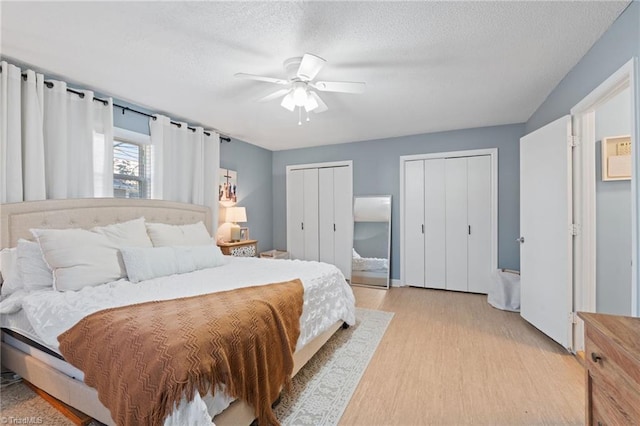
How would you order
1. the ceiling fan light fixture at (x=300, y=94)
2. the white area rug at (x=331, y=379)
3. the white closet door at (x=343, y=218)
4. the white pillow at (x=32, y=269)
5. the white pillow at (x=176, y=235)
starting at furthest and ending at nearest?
the white closet door at (x=343, y=218) < the white pillow at (x=176, y=235) < the ceiling fan light fixture at (x=300, y=94) < the white pillow at (x=32, y=269) < the white area rug at (x=331, y=379)

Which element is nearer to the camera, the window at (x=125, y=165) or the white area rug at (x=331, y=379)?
the white area rug at (x=331, y=379)

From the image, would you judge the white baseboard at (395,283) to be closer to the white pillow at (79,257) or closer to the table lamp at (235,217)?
the table lamp at (235,217)

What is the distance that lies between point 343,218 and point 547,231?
2.88 meters

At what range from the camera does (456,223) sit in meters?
4.15

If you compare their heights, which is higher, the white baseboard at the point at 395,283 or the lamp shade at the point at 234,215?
the lamp shade at the point at 234,215

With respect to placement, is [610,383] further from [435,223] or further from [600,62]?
[435,223]

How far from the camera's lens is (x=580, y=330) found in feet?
7.55

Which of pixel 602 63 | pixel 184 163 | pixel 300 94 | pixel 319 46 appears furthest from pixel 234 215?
pixel 602 63

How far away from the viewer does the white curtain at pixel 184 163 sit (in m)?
3.28

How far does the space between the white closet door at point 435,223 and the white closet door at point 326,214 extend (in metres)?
1.60

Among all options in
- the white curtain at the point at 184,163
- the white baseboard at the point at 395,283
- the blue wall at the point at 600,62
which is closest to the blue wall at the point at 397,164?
the white baseboard at the point at 395,283

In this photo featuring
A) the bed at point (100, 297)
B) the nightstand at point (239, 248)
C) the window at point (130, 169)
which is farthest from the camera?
the nightstand at point (239, 248)

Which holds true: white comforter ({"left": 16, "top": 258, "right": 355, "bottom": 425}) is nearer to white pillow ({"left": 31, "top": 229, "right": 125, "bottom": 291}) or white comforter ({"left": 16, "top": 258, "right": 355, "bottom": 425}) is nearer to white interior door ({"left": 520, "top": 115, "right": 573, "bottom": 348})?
white pillow ({"left": 31, "top": 229, "right": 125, "bottom": 291})

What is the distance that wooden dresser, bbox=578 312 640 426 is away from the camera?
0.92 m
